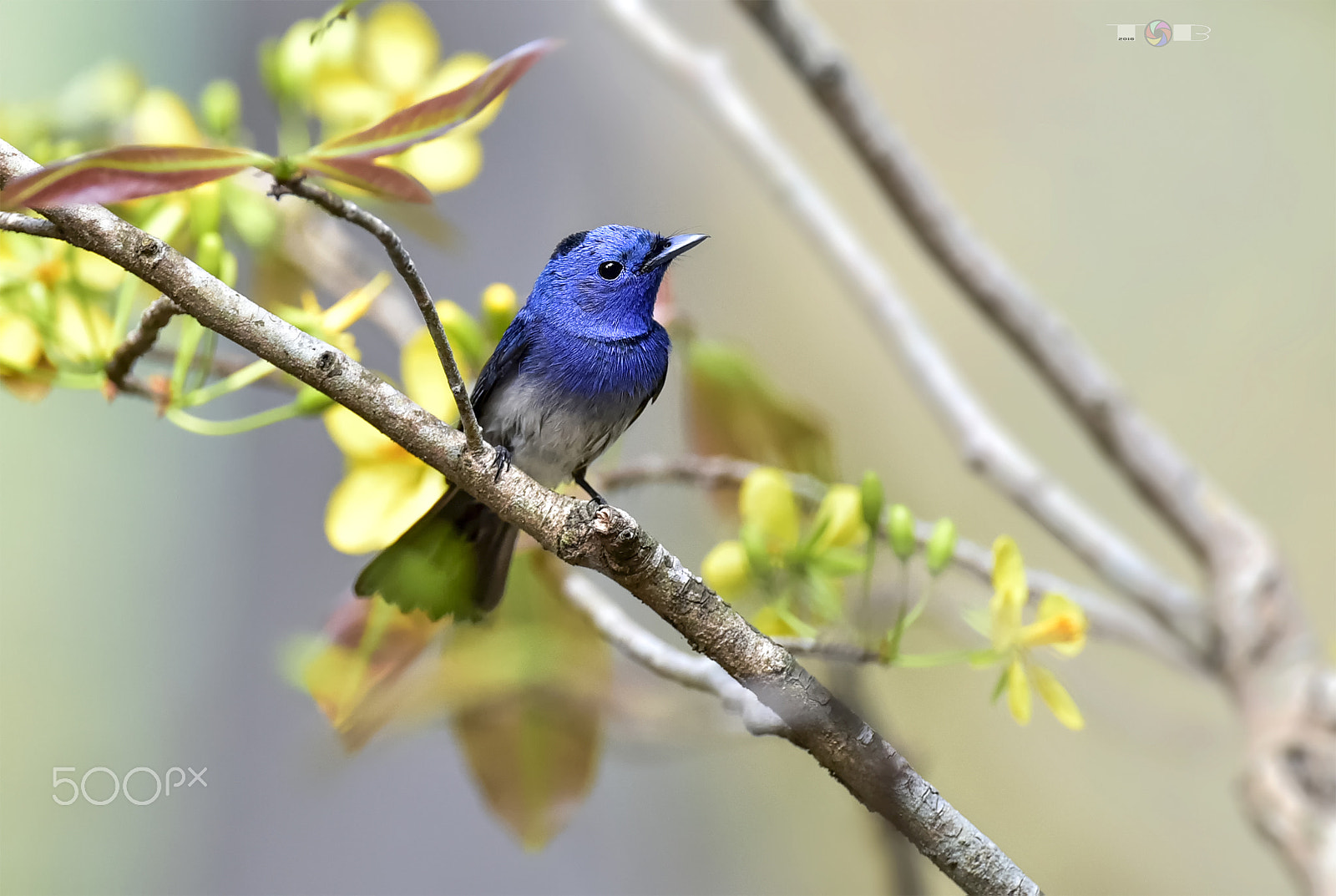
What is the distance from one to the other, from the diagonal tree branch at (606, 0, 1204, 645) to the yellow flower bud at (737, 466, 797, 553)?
35 cm

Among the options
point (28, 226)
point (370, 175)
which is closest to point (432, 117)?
point (370, 175)

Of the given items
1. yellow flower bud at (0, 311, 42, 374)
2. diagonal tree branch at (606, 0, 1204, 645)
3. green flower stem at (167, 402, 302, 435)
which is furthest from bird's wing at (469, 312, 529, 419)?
diagonal tree branch at (606, 0, 1204, 645)

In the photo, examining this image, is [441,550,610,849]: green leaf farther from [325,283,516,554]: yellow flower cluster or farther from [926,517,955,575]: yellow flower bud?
[926,517,955,575]: yellow flower bud

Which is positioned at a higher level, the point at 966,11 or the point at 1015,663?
the point at 966,11

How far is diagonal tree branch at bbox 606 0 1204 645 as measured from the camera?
0.78 m

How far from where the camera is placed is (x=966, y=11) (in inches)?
49.1

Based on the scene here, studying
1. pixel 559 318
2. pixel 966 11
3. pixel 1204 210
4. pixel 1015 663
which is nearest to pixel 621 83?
pixel 966 11

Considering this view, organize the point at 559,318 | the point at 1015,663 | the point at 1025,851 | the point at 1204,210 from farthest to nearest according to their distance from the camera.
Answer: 1. the point at 1204,210
2. the point at 1025,851
3. the point at 559,318
4. the point at 1015,663

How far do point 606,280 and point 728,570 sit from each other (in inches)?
7.0

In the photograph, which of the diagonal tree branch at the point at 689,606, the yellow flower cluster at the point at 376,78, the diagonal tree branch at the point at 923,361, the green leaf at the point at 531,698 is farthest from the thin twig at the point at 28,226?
the diagonal tree branch at the point at 923,361

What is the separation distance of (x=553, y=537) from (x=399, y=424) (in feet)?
0.23

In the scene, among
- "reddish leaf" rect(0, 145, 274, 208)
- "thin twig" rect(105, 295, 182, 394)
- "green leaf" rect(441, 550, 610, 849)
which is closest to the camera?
"reddish leaf" rect(0, 145, 274, 208)

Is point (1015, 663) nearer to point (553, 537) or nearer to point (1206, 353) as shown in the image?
point (553, 537)

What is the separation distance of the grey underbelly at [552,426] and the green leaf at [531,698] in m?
0.06
